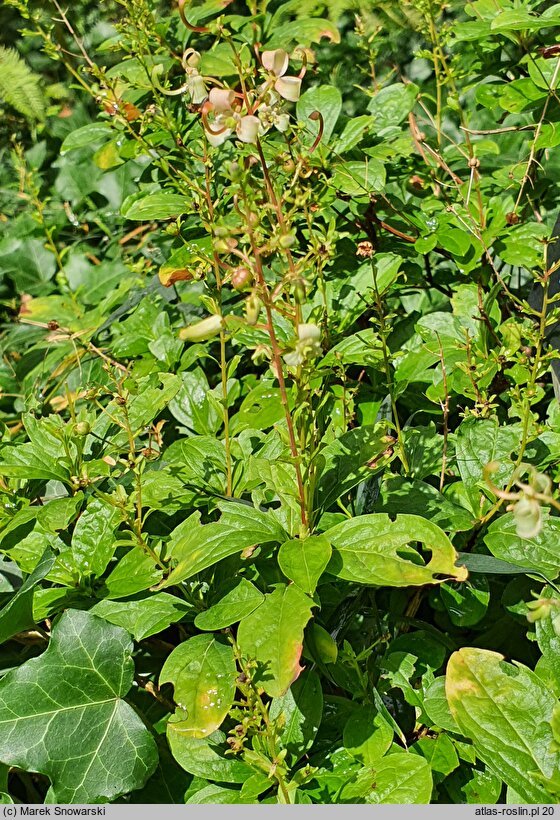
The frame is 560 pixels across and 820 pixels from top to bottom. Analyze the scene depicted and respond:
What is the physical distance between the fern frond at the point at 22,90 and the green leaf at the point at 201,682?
2.07 metres

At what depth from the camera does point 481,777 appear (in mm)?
1009

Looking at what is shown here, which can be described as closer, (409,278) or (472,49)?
(409,278)

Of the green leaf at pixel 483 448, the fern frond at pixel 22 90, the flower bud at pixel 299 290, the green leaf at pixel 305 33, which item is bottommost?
the green leaf at pixel 483 448

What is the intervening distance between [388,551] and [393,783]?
0.90 ft

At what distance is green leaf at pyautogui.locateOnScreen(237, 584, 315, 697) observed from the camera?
880 millimetres

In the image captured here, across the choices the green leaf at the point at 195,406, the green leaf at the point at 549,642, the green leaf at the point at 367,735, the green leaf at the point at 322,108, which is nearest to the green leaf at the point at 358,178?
the green leaf at the point at 322,108

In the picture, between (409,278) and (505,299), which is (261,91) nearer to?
→ (409,278)

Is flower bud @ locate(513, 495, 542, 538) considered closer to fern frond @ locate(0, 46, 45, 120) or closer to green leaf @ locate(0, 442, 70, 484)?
green leaf @ locate(0, 442, 70, 484)

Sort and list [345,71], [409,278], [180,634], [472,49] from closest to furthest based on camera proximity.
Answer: [180,634] → [409,278] → [472,49] → [345,71]

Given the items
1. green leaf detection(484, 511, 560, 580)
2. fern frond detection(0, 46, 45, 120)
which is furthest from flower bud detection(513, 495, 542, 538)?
fern frond detection(0, 46, 45, 120)

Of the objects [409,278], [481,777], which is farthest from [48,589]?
[409,278]

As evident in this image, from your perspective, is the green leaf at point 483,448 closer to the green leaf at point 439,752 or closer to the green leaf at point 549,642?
the green leaf at point 549,642

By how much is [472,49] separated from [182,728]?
1.41m

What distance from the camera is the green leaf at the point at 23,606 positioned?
1032mm
